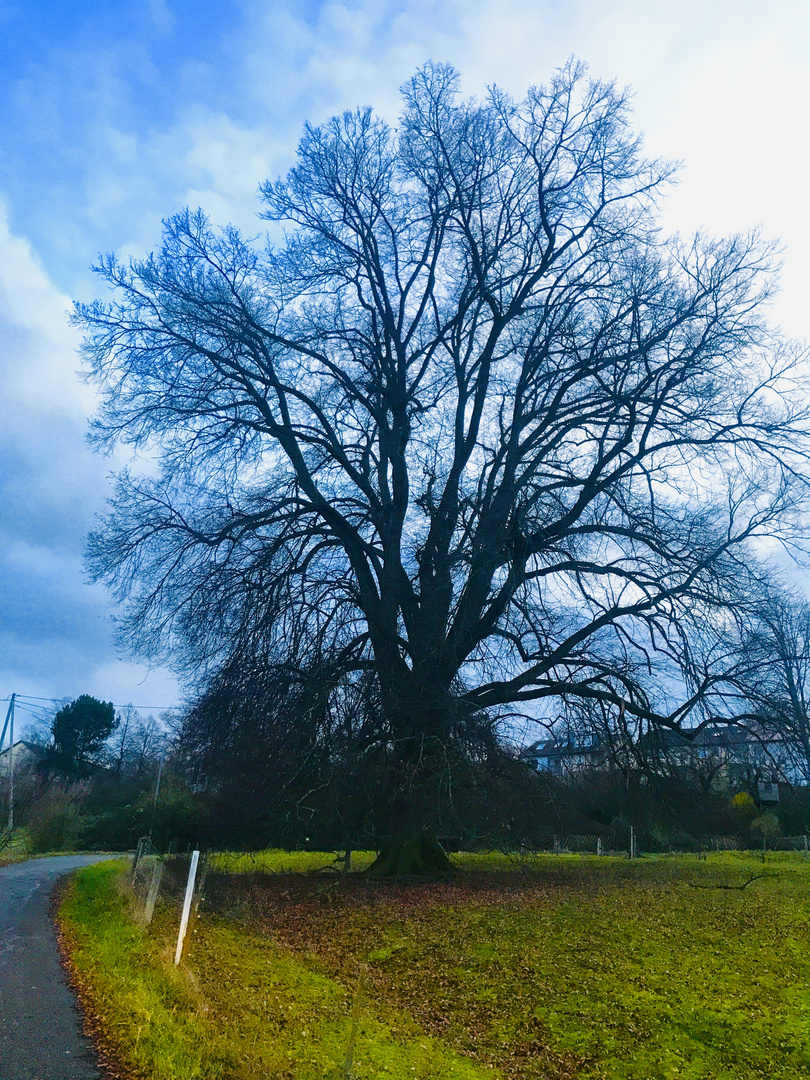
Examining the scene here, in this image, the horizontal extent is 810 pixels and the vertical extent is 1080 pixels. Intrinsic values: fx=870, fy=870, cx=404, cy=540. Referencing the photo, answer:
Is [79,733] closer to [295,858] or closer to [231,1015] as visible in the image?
[295,858]

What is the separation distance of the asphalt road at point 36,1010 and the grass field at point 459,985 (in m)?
0.29

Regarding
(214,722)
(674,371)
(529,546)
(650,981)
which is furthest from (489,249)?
(650,981)

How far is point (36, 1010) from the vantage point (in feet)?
24.5

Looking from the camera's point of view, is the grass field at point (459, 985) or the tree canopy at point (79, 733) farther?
the tree canopy at point (79, 733)

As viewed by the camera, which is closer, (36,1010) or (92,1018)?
(92,1018)

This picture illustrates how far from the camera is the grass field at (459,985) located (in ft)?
24.1

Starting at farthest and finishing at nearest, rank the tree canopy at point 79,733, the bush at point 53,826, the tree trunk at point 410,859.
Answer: the tree canopy at point 79,733
the bush at point 53,826
the tree trunk at point 410,859

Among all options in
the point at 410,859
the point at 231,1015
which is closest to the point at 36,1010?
the point at 231,1015

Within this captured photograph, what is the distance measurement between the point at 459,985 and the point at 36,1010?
4.46 metres

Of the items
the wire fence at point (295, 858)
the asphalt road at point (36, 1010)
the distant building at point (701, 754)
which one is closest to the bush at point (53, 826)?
the wire fence at point (295, 858)

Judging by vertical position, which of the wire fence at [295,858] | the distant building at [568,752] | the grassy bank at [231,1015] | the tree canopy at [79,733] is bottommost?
the grassy bank at [231,1015]

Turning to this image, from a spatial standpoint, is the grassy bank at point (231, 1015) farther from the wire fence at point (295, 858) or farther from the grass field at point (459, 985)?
the wire fence at point (295, 858)

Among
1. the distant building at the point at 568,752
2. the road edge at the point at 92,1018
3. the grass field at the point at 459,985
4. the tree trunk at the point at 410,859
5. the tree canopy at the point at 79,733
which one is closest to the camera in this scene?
the road edge at the point at 92,1018

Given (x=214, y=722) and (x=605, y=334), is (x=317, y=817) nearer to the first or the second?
(x=214, y=722)
